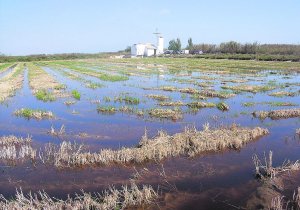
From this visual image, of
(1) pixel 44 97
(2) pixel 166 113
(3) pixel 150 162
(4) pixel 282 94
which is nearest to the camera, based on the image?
(3) pixel 150 162

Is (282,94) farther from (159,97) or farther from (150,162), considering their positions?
(150,162)

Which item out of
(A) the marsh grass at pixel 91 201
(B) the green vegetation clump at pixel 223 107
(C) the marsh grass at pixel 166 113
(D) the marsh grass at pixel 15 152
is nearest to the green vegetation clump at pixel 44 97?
(C) the marsh grass at pixel 166 113

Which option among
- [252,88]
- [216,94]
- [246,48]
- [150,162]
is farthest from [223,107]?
[246,48]

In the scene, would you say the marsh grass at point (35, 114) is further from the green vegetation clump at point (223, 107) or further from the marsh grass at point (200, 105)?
the green vegetation clump at point (223, 107)

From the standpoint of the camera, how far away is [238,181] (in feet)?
32.0

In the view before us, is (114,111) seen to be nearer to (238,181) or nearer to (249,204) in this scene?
(238,181)

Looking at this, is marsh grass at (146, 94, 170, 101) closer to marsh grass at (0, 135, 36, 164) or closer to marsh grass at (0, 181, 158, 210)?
marsh grass at (0, 135, 36, 164)

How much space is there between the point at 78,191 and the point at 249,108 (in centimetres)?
1358

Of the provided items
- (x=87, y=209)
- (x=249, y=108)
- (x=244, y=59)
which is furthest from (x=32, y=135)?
(x=244, y=59)

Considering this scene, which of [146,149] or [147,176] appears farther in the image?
[146,149]

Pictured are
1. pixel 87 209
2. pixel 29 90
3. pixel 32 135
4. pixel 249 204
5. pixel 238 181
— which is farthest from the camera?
pixel 29 90

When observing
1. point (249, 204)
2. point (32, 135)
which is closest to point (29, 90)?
point (32, 135)

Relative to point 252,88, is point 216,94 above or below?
below

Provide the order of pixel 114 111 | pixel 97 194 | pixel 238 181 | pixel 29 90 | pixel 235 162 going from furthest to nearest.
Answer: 1. pixel 29 90
2. pixel 114 111
3. pixel 235 162
4. pixel 238 181
5. pixel 97 194
